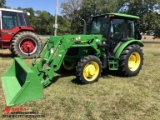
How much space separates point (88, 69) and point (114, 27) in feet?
5.82

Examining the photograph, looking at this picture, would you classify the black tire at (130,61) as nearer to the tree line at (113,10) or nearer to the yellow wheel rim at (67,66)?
the yellow wheel rim at (67,66)

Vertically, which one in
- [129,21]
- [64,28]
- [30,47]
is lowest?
[30,47]

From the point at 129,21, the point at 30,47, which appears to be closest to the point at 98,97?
the point at 129,21

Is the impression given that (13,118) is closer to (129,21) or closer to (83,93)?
(83,93)

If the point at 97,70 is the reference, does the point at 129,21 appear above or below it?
above

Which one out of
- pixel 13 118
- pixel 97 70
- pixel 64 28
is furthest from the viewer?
pixel 64 28

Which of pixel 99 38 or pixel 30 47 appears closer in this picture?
pixel 99 38

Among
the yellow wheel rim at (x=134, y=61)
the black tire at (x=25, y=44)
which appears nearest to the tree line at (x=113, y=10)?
the black tire at (x=25, y=44)

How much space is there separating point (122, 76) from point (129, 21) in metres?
1.87

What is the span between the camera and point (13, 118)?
147 inches

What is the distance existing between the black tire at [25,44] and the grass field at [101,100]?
157 inches

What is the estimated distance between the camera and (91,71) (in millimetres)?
5703

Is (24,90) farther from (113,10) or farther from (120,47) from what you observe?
(113,10)

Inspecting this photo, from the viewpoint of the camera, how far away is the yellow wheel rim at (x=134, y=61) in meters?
7.05
